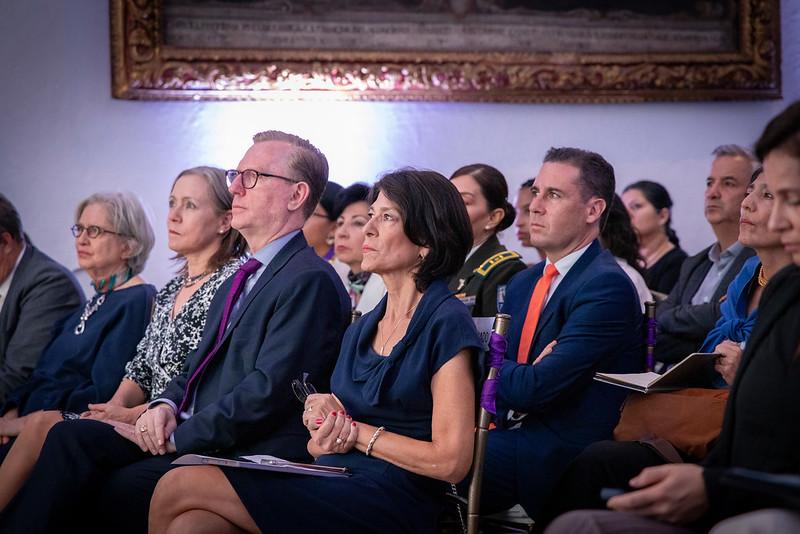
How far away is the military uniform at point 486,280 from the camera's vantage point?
3.57 meters

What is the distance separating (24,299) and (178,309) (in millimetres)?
1112

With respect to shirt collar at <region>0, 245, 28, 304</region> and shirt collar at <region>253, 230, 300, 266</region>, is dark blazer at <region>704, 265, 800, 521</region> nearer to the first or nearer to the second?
shirt collar at <region>253, 230, 300, 266</region>

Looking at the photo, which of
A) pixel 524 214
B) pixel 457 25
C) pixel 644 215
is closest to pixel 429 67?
pixel 457 25

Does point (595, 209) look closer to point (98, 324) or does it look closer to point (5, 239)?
point (98, 324)

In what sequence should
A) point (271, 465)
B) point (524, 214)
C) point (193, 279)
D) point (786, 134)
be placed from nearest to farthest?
point (786, 134)
point (271, 465)
point (193, 279)
point (524, 214)

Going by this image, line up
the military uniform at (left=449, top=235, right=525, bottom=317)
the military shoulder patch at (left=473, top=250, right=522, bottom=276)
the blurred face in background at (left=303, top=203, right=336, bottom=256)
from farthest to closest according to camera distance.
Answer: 1. the blurred face in background at (left=303, top=203, right=336, bottom=256)
2. the military shoulder patch at (left=473, top=250, right=522, bottom=276)
3. the military uniform at (left=449, top=235, right=525, bottom=317)

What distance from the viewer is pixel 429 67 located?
521 cm

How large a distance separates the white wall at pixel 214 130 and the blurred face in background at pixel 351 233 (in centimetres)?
95

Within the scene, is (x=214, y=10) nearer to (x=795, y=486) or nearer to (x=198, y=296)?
(x=198, y=296)

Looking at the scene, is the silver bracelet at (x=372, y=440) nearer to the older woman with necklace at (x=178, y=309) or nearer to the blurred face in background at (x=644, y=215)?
the older woman with necklace at (x=178, y=309)

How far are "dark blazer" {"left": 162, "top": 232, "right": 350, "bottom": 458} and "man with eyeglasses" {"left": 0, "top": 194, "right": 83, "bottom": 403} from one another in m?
1.30

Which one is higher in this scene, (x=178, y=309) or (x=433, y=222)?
(x=433, y=222)

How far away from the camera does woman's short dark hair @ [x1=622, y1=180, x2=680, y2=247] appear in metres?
5.27

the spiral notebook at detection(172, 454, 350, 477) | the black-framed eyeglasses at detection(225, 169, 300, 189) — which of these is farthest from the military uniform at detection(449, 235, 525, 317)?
the spiral notebook at detection(172, 454, 350, 477)
